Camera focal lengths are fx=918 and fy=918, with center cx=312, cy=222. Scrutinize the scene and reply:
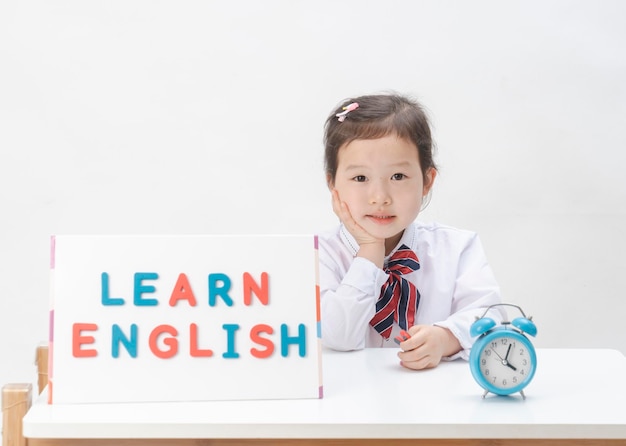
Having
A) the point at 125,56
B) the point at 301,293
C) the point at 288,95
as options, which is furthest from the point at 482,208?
the point at 301,293

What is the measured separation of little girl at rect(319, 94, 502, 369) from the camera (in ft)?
5.94

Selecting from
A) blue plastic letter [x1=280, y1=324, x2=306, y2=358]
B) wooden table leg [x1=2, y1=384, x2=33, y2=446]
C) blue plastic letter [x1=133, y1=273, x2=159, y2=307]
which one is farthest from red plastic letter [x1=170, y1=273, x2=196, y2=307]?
wooden table leg [x1=2, y1=384, x2=33, y2=446]

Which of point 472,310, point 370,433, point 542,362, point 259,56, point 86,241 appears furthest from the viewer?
point 259,56

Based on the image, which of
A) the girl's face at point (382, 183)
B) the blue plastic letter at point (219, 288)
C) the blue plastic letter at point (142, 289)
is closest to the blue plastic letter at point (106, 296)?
the blue plastic letter at point (142, 289)

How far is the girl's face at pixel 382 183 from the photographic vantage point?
6.03 feet

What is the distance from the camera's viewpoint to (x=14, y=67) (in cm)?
308

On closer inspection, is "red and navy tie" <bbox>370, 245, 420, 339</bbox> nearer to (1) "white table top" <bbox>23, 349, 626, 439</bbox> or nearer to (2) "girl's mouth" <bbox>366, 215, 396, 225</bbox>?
(2) "girl's mouth" <bbox>366, 215, 396, 225</bbox>

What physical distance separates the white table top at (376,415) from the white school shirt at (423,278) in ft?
1.18

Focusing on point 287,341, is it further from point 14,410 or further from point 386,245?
point 386,245

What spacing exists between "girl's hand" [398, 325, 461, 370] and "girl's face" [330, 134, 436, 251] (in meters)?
0.33

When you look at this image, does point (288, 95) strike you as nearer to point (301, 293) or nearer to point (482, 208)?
point (482, 208)

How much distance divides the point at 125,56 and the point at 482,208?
51.5 inches

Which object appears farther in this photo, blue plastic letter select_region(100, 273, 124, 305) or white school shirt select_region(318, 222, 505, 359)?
white school shirt select_region(318, 222, 505, 359)

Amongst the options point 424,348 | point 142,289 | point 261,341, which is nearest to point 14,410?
point 142,289
